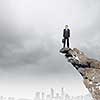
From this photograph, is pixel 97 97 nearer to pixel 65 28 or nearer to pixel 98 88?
pixel 98 88

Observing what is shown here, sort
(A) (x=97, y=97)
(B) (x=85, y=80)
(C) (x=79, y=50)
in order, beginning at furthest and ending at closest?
(C) (x=79, y=50), (B) (x=85, y=80), (A) (x=97, y=97)

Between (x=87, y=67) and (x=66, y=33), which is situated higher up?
(x=66, y=33)

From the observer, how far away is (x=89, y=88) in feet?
129

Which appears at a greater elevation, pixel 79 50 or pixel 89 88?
pixel 79 50

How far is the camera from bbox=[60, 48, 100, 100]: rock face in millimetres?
38750

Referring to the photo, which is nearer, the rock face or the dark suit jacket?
the rock face

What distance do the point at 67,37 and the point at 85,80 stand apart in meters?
8.24

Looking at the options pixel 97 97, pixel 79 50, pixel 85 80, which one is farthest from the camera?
pixel 79 50

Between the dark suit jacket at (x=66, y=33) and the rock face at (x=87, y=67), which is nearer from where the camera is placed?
the rock face at (x=87, y=67)

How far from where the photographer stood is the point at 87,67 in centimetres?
4197

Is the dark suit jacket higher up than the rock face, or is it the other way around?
the dark suit jacket

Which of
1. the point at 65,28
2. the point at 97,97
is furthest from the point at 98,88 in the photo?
the point at 65,28

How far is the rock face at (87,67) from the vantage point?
127 feet

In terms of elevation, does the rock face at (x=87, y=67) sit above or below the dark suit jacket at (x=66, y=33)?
below
